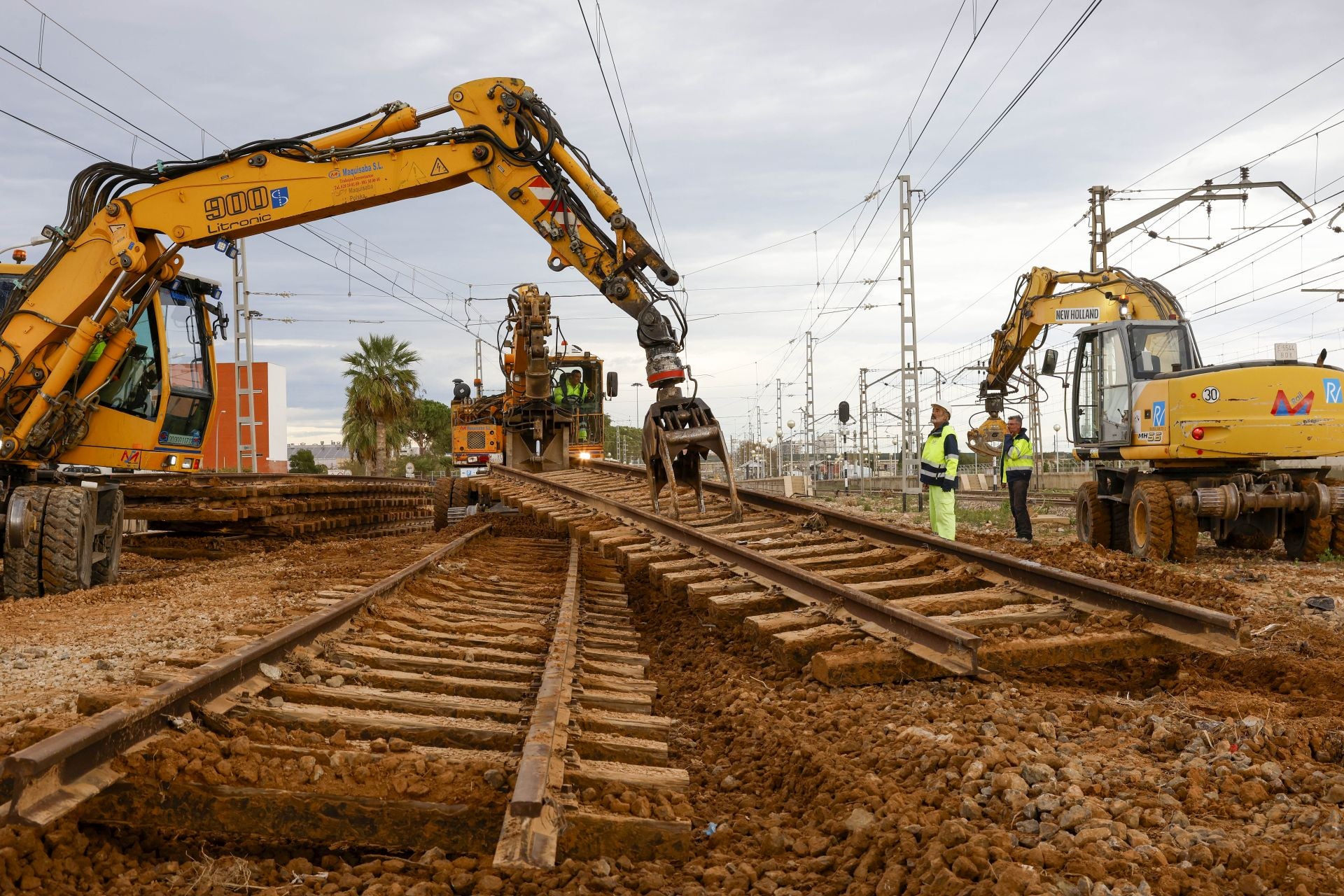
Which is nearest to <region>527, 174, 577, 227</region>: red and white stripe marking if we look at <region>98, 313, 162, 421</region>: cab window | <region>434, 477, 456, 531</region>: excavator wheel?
<region>98, 313, 162, 421</region>: cab window

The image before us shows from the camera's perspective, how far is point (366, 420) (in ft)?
159

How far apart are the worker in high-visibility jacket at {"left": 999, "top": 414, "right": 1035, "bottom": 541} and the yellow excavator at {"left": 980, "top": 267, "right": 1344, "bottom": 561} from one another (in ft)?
2.60

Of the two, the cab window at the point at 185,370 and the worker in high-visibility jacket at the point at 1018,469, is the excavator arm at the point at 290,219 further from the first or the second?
the worker in high-visibility jacket at the point at 1018,469

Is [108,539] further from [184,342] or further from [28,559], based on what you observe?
[184,342]

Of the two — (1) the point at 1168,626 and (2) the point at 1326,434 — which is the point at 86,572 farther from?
(2) the point at 1326,434

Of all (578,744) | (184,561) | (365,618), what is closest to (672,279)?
(365,618)

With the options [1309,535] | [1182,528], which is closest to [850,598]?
[1182,528]

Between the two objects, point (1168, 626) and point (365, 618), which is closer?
point (1168, 626)

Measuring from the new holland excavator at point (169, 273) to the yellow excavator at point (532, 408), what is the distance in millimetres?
5193

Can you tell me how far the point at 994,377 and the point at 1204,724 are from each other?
45.2 feet

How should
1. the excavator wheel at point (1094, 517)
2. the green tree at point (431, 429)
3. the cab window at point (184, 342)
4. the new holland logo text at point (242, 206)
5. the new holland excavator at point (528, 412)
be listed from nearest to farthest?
1. the new holland logo text at point (242, 206)
2. the cab window at point (184, 342)
3. the excavator wheel at point (1094, 517)
4. the new holland excavator at point (528, 412)
5. the green tree at point (431, 429)

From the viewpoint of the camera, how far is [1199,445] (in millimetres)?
11055

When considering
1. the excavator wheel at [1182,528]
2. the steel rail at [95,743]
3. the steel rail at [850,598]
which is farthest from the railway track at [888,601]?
the excavator wheel at [1182,528]

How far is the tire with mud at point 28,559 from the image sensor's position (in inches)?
368
